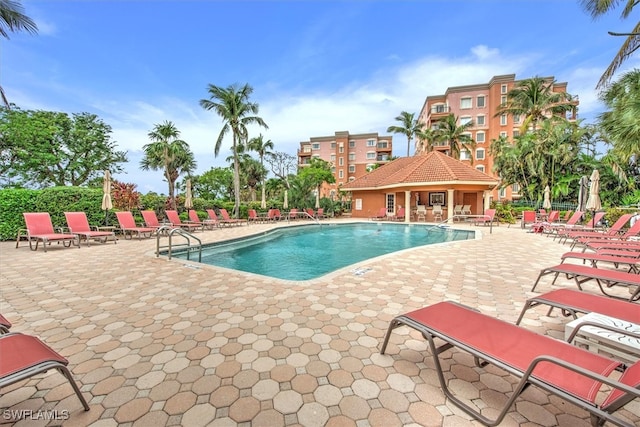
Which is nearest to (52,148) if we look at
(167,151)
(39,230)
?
(167,151)

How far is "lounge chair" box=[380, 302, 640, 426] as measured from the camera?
1.35 meters

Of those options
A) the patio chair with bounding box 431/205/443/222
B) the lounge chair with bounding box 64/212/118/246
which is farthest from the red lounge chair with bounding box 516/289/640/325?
the patio chair with bounding box 431/205/443/222

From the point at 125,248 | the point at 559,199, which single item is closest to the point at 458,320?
the point at 125,248

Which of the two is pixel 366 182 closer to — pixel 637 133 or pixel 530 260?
pixel 637 133

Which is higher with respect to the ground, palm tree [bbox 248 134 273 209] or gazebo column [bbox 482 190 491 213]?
palm tree [bbox 248 134 273 209]

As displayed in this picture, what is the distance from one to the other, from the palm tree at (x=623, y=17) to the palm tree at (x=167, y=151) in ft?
86.7

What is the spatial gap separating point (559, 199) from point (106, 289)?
2864cm

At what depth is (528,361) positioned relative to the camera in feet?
5.61

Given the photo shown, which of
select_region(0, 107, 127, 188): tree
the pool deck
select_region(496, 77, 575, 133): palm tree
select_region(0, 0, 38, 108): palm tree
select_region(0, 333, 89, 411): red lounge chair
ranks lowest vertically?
the pool deck

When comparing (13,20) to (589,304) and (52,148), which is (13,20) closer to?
(52,148)

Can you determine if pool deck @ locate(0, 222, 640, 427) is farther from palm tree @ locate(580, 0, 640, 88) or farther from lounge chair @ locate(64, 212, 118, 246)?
palm tree @ locate(580, 0, 640, 88)

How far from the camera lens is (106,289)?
4.30m

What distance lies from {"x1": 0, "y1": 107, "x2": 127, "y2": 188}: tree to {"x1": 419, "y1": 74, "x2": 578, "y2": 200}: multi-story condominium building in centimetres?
3912

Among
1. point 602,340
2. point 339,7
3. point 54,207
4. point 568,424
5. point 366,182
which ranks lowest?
point 568,424
